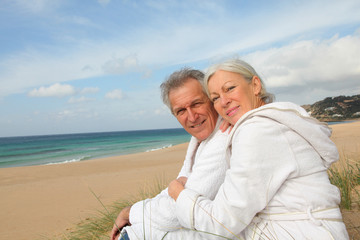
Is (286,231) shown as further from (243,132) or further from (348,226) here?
(348,226)

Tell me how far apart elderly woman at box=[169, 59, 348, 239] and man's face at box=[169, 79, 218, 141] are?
37.9 inches

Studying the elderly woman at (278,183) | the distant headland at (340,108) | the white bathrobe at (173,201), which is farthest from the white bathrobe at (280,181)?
the distant headland at (340,108)

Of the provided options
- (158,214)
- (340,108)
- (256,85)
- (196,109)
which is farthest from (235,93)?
(340,108)

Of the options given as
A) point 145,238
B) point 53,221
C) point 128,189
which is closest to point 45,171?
point 128,189

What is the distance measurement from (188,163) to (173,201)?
0.64 m

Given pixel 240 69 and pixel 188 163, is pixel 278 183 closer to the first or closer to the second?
pixel 240 69

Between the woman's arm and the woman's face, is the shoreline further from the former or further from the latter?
the woman's arm

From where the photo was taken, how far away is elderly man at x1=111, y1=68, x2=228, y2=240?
191cm

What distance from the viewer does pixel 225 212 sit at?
141 centimetres

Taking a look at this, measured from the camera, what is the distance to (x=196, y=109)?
2533 millimetres

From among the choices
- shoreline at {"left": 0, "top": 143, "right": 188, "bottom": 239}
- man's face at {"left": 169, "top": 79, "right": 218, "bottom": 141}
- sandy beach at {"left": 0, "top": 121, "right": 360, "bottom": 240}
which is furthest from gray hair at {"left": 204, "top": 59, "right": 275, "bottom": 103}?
shoreline at {"left": 0, "top": 143, "right": 188, "bottom": 239}

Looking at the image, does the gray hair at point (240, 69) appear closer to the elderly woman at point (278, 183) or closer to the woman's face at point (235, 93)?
the woman's face at point (235, 93)

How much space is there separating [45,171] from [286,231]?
15396 millimetres

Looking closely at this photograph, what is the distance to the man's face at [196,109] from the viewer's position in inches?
98.6
